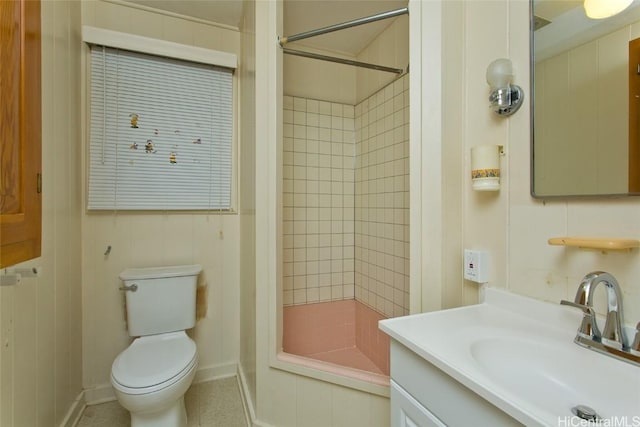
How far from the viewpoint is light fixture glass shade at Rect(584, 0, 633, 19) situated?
Result: 0.73m

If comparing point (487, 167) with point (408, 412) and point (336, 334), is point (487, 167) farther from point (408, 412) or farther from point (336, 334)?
point (336, 334)

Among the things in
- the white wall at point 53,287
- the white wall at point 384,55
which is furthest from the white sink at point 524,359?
the white wall at point 384,55

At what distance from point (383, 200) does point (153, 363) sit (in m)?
1.63

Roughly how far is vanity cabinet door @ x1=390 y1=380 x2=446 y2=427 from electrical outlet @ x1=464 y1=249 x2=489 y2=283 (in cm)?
48

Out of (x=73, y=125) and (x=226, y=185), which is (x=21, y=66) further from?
(x=226, y=185)

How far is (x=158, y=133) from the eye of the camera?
1.87 m

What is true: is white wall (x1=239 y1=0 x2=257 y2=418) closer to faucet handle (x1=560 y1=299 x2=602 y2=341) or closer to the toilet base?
the toilet base

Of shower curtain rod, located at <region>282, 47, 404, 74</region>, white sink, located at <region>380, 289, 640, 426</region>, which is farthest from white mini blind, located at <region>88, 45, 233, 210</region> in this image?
white sink, located at <region>380, 289, 640, 426</region>

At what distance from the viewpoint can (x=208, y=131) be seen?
199 cm

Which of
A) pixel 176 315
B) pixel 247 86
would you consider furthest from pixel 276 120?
pixel 176 315

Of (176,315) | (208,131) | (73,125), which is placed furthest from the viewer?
(208,131)

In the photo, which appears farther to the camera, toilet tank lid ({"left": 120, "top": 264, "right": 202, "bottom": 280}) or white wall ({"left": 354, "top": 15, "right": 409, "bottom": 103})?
white wall ({"left": 354, "top": 15, "right": 409, "bottom": 103})

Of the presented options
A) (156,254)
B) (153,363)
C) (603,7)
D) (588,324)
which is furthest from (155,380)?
(603,7)

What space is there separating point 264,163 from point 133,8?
56.6 inches
